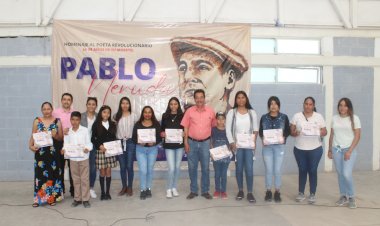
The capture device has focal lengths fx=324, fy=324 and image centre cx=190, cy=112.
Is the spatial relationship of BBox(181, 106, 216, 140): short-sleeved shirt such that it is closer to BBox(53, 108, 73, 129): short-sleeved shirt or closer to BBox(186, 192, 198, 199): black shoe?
BBox(186, 192, 198, 199): black shoe

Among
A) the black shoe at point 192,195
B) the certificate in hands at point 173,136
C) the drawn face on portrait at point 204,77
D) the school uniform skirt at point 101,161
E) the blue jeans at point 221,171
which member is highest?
the drawn face on portrait at point 204,77

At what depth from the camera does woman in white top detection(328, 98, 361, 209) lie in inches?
165

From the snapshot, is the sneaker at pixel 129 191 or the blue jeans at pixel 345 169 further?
the sneaker at pixel 129 191

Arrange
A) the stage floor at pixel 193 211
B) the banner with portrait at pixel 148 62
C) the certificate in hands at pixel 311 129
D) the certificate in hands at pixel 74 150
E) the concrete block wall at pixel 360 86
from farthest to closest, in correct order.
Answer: the concrete block wall at pixel 360 86 < the banner with portrait at pixel 148 62 < the certificate in hands at pixel 311 129 < the certificate in hands at pixel 74 150 < the stage floor at pixel 193 211

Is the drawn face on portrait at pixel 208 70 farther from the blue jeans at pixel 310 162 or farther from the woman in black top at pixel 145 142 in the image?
the blue jeans at pixel 310 162

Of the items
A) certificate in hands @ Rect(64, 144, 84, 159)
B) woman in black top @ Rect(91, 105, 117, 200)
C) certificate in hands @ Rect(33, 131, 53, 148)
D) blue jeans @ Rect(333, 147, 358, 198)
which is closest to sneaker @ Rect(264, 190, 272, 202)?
blue jeans @ Rect(333, 147, 358, 198)

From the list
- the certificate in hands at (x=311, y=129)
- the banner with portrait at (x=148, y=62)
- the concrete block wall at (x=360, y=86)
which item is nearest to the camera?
the certificate in hands at (x=311, y=129)

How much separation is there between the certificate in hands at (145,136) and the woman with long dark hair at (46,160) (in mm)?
1038

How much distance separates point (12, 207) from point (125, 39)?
3116 mm

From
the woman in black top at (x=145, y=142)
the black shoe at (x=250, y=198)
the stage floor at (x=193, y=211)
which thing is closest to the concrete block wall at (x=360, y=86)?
the stage floor at (x=193, y=211)

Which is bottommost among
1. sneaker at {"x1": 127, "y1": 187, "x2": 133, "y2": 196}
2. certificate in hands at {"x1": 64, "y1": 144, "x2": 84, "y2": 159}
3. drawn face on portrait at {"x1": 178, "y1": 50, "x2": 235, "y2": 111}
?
sneaker at {"x1": 127, "y1": 187, "x2": 133, "y2": 196}

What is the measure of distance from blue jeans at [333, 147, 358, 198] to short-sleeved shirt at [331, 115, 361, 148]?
91mm

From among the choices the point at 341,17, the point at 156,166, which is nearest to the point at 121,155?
the point at 156,166

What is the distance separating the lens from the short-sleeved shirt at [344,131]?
166 inches
